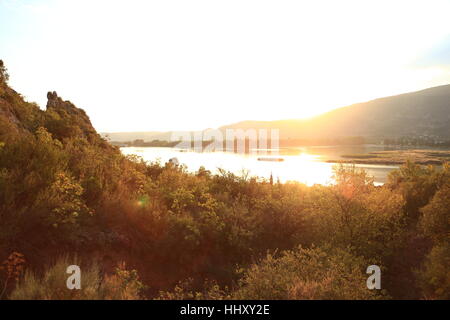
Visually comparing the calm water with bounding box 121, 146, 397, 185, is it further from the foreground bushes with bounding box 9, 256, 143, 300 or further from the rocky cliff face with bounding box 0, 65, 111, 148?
the foreground bushes with bounding box 9, 256, 143, 300

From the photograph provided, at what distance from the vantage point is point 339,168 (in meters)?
15.1

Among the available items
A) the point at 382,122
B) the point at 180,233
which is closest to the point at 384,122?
the point at 382,122

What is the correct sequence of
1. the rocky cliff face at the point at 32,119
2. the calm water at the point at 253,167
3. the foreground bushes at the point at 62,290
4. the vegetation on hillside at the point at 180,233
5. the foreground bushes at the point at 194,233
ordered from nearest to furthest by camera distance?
1. the foreground bushes at the point at 62,290
2. the vegetation on hillside at the point at 180,233
3. the foreground bushes at the point at 194,233
4. the rocky cliff face at the point at 32,119
5. the calm water at the point at 253,167

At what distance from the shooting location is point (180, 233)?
1034cm

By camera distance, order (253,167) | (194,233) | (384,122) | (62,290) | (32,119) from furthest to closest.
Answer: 1. (384,122)
2. (253,167)
3. (32,119)
4. (194,233)
5. (62,290)

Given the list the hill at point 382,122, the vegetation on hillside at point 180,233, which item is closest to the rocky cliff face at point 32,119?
the vegetation on hillside at point 180,233

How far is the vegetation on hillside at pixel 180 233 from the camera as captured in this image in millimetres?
7113

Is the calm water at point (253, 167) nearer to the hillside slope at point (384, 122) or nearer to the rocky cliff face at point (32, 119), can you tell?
the rocky cliff face at point (32, 119)

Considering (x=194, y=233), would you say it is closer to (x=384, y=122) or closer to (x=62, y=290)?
(x=62, y=290)

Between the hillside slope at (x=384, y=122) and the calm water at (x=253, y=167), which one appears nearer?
the calm water at (x=253, y=167)

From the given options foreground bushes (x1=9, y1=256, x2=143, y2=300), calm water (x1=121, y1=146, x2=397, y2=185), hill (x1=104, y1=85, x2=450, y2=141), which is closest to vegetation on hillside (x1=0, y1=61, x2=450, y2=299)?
foreground bushes (x1=9, y1=256, x2=143, y2=300)
